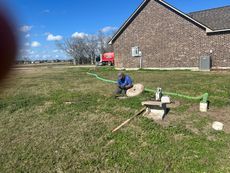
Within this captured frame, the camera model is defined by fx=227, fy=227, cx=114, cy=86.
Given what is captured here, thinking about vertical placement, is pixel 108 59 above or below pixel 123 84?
above

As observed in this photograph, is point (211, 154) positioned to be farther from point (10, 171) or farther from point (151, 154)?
point (10, 171)

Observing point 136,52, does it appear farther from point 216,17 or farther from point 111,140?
point 111,140

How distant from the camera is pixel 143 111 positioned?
608 centimetres

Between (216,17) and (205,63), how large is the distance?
436 cm

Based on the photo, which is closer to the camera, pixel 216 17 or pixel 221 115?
pixel 221 115

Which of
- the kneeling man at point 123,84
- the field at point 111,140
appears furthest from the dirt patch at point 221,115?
the kneeling man at point 123,84

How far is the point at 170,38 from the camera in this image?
60.8ft

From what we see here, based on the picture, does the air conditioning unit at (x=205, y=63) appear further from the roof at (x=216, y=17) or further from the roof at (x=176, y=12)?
the roof at (x=216, y=17)

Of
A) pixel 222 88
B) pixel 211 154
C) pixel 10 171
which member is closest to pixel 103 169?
pixel 10 171

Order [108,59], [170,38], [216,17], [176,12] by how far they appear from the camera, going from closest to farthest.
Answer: [176,12] < [216,17] < [170,38] < [108,59]

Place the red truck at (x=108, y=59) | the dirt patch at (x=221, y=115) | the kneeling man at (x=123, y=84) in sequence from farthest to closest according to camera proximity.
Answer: the red truck at (x=108, y=59) → the kneeling man at (x=123, y=84) → the dirt patch at (x=221, y=115)

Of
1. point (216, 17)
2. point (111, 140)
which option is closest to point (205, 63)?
point (216, 17)

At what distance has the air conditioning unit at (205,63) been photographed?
54.5 ft

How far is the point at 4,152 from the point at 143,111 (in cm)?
341
